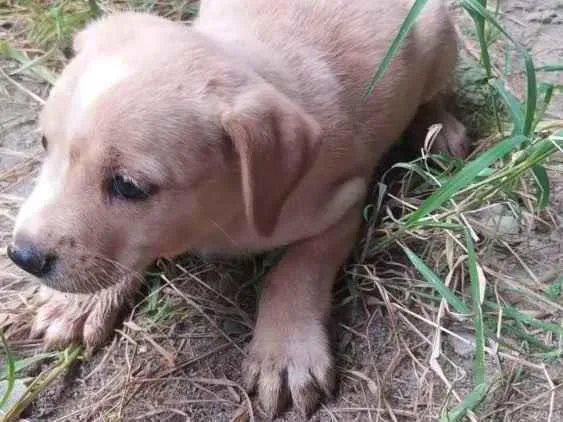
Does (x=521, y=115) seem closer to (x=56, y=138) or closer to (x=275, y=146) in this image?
(x=275, y=146)

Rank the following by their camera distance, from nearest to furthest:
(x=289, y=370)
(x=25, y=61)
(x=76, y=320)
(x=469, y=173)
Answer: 1. (x=469, y=173)
2. (x=289, y=370)
3. (x=76, y=320)
4. (x=25, y=61)

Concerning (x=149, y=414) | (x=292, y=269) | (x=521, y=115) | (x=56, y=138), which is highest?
(x=56, y=138)

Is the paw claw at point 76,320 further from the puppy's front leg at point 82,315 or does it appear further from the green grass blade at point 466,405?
the green grass blade at point 466,405

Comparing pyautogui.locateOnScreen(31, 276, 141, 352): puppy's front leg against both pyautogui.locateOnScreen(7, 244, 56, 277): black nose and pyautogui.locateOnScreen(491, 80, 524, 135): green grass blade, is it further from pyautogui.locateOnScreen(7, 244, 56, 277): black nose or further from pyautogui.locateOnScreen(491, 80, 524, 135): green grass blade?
pyautogui.locateOnScreen(491, 80, 524, 135): green grass blade

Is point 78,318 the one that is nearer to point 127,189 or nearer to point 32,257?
point 32,257

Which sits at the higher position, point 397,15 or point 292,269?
point 397,15

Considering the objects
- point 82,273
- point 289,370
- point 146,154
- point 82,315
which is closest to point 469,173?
point 289,370

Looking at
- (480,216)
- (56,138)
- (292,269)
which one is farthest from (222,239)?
(480,216)

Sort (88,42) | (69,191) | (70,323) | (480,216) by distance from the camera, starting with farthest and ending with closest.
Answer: (480,216) → (70,323) → (88,42) → (69,191)
